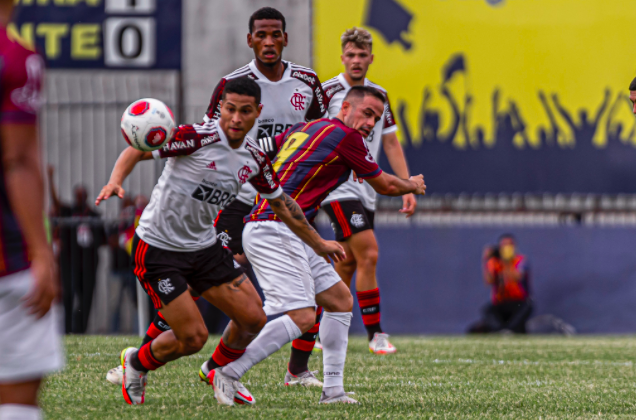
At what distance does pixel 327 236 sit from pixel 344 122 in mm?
8275

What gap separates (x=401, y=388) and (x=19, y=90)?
3.94m

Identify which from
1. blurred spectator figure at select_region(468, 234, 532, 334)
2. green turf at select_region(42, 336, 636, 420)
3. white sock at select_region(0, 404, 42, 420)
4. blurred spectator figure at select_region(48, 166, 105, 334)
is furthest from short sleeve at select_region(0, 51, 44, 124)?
blurred spectator figure at select_region(468, 234, 532, 334)

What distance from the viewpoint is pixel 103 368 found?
671 cm

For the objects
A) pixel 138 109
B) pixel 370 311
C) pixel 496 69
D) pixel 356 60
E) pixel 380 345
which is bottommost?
pixel 380 345

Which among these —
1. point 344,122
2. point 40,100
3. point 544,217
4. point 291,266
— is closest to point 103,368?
point 291,266

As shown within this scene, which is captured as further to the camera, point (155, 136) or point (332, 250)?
point (332, 250)

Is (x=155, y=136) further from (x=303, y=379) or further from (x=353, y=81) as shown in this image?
(x=353, y=81)

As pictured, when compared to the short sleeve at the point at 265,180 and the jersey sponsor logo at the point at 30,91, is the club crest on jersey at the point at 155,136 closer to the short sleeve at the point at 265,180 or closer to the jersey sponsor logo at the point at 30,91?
the short sleeve at the point at 265,180

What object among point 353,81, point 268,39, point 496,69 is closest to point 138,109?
point 268,39

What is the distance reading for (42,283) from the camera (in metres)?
2.56

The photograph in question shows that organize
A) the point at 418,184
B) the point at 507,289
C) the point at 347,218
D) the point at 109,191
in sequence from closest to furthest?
the point at 109,191 → the point at 418,184 → the point at 347,218 → the point at 507,289

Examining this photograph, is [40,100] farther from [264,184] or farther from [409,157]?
[409,157]

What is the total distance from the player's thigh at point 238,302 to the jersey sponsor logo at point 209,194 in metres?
0.48

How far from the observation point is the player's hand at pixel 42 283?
255 cm
